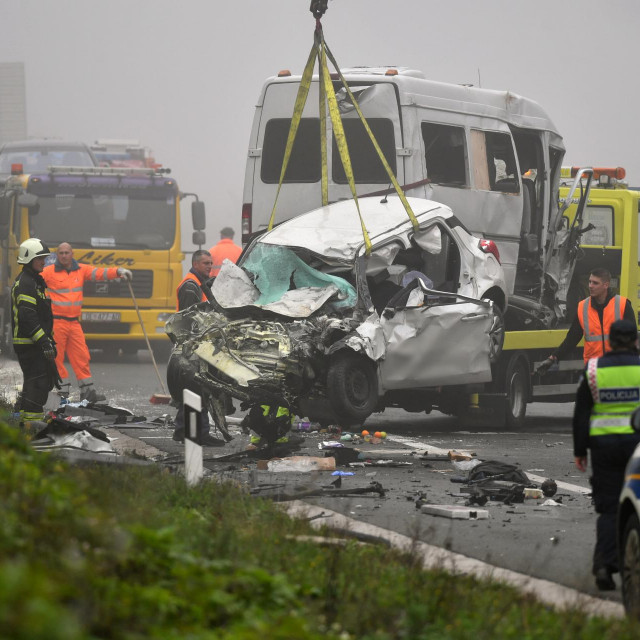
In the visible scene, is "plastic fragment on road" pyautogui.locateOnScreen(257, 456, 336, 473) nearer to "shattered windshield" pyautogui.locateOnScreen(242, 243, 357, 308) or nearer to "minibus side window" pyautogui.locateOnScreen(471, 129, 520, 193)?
"shattered windshield" pyautogui.locateOnScreen(242, 243, 357, 308)

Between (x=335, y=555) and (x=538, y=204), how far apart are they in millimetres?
11438

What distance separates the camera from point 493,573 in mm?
6113

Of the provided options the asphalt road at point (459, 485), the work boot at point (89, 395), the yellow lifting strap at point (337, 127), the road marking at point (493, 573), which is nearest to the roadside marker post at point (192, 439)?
the asphalt road at point (459, 485)

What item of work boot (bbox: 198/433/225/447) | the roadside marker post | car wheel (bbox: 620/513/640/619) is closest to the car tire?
work boot (bbox: 198/433/225/447)

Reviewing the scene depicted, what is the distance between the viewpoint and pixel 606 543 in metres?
6.13

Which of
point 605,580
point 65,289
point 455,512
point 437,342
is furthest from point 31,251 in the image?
point 605,580

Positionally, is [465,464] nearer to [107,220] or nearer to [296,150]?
[296,150]

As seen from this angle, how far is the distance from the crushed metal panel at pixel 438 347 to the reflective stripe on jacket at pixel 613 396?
5466mm

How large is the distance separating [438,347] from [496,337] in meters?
0.89

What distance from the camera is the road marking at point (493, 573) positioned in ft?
18.2

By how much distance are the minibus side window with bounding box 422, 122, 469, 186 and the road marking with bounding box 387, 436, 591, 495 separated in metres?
3.14

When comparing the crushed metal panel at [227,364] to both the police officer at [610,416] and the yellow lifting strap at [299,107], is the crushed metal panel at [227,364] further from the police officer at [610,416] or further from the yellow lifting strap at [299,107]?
the police officer at [610,416]

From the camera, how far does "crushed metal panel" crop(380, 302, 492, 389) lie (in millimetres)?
11977

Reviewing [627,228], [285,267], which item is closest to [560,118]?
[627,228]
